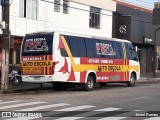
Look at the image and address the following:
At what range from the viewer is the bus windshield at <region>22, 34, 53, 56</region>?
66.7 feet

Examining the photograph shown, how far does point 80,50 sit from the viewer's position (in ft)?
70.7

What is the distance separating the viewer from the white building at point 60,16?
27797 mm

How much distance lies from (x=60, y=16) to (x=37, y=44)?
10.7m

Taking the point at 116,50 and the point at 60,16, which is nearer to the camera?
the point at 116,50

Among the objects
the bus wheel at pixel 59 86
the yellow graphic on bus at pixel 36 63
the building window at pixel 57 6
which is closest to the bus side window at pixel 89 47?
the bus wheel at pixel 59 86

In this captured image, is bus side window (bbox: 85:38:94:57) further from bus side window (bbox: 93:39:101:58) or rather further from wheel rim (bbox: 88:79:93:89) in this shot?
wheel rim (bbox: 88:79:93:89)

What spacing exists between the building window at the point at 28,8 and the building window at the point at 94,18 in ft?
23.4

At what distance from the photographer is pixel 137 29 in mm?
41719

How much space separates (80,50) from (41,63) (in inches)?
90.0

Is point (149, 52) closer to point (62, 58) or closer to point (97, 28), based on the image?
point (97, 28)

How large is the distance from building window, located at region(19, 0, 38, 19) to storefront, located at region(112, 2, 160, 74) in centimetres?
1123

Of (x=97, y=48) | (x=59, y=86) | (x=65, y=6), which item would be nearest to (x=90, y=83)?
(x=59, y=86)

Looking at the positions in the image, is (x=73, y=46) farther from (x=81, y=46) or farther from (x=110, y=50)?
(x=110, y=50)

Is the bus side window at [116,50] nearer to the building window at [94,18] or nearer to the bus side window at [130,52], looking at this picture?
the bus side window at [130,52]
